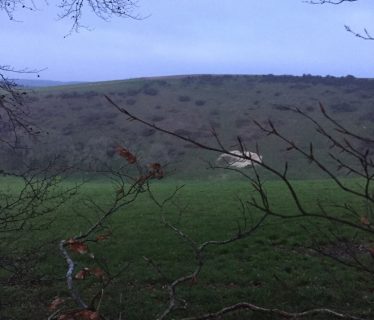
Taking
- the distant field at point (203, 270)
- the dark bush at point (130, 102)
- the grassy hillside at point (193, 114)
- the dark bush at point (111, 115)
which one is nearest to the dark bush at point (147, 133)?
the grassy hillside at point (193, 114)

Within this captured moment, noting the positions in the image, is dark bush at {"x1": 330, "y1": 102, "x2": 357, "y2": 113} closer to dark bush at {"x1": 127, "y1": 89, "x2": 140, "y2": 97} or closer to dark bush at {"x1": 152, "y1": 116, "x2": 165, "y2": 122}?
dark bush at {"x1": 152, "y1": 116, "x2": 165, "y2": 122}

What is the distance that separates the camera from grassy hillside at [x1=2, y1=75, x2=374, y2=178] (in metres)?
46.0

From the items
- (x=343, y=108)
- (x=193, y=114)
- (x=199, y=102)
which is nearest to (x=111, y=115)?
(x=193, y=114)

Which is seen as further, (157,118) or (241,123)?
(157,118)

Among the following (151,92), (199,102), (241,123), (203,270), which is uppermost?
(203,270)

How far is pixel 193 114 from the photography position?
62.7m

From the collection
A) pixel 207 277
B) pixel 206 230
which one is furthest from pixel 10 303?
pixel 206 230

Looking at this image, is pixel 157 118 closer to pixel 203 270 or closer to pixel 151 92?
pixel 151 92

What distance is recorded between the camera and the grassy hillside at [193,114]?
45984 mm

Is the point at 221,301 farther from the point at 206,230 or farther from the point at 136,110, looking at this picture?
the point at 136,110

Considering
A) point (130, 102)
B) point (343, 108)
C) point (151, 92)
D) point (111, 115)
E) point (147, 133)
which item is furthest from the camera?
point (151, 92)

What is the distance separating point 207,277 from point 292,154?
3671cm

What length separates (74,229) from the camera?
15.0 m

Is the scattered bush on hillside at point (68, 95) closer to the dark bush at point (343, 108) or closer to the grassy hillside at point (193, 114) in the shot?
the grassy hillside at point (193, 114)
